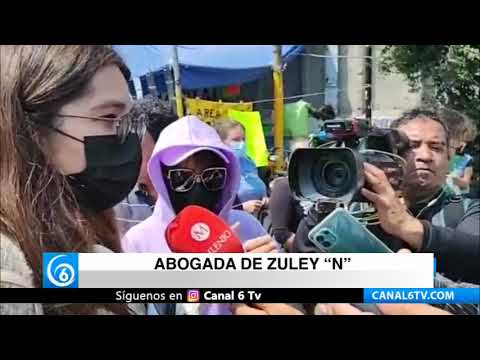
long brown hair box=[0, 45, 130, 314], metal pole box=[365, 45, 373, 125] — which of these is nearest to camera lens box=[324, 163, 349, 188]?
metal pole box=[365, 45, 373, 125]

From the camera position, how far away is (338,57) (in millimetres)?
4234

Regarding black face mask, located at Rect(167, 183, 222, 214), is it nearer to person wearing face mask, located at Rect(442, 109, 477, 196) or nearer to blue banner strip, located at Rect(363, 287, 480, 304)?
blue banner strip, located at Rect(363, 287, 480, 304)

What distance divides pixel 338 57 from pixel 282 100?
43 cm

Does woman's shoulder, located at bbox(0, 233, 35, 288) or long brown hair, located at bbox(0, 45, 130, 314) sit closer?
long brown hair, located at bbox(0, 45, 130, 314)

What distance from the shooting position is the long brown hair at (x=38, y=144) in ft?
13.7

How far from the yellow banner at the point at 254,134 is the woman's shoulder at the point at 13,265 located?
1.55 m

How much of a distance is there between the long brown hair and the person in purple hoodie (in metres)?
0.33

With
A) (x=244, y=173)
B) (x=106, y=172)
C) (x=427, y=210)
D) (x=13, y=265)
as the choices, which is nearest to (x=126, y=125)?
(x=106, y=172)

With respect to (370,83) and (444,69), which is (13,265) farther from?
(444,69)

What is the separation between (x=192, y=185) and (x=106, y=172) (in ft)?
1.74

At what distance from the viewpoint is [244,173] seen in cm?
425

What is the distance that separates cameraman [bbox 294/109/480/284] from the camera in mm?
4242
